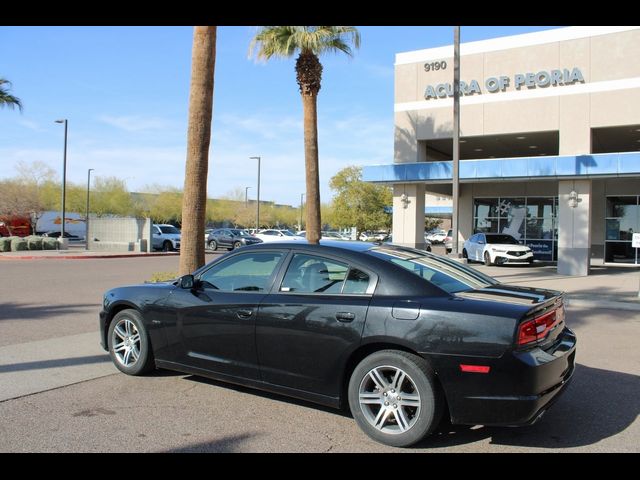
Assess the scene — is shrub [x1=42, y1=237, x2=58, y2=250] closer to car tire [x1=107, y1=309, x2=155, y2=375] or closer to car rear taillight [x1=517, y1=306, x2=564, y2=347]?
car tire [x1=107, y1=309, x2=155, y2=375]

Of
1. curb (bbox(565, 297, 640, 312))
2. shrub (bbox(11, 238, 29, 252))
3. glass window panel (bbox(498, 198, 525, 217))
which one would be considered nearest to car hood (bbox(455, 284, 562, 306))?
curb (bbox(565, 297, 640, 312))

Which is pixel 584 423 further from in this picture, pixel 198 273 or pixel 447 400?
pixel 198 273

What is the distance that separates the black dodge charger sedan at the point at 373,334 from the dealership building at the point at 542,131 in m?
17.8

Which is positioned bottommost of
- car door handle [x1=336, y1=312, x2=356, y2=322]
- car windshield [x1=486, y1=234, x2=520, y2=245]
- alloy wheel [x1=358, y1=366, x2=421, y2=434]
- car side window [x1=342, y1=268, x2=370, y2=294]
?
alloy wheel [x1=358, y1=366, x2=421, y2=434]

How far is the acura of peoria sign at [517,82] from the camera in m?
21.4

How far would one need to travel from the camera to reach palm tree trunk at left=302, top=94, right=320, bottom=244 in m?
15.2

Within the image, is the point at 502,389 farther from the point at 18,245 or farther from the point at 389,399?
the point at 18,245

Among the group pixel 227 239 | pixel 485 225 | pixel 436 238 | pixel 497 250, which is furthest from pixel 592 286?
pixel 436 238

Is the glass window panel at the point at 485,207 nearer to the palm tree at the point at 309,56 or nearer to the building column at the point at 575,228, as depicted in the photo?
the building column at the point at 575,228

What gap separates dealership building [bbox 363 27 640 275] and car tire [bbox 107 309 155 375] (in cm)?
1821

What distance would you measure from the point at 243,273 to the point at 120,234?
2979 centimetres

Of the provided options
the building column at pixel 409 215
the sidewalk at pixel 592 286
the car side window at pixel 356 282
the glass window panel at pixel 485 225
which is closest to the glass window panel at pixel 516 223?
the glass window panel at pixel 485 225

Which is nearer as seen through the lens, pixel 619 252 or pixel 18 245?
pixel 619 252

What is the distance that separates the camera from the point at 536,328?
407 cm
